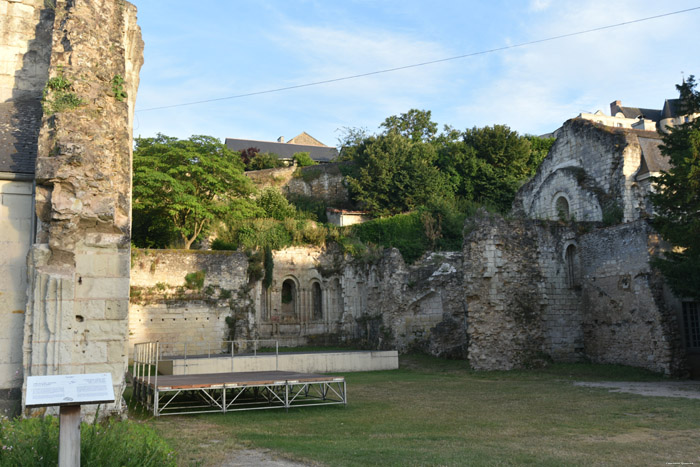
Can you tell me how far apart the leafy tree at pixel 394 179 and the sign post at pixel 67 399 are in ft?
99.4

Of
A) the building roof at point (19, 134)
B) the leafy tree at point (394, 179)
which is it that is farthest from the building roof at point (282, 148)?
the building roof at point (19, 134)

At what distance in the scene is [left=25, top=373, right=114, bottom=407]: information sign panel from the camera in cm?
430

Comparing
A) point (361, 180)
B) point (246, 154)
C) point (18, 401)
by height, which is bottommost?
point (18, 401)

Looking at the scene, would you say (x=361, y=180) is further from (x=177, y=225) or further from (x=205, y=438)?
(x=205, y=438)

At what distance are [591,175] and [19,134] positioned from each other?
1929 centimetres

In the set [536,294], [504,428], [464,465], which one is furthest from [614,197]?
[464,465]

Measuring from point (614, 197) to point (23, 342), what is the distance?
63.0 feet

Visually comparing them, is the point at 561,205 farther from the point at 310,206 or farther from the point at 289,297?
the point at 310,206

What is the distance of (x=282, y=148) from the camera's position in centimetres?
5778

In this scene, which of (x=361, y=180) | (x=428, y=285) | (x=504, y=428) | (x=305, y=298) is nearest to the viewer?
(x=504, y=428)

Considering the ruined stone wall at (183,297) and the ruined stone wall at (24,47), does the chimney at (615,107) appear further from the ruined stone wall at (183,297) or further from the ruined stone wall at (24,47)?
the ruined stone wall at (24,47)

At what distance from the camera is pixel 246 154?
4788cm

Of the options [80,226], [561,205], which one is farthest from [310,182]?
[80,226]

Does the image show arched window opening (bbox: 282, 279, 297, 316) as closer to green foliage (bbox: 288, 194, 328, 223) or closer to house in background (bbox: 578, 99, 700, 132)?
green foliage (bbox: 288, 194, 328, 223)
